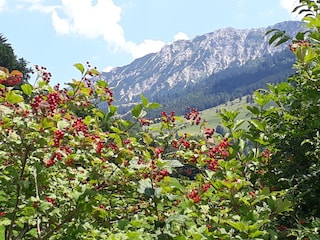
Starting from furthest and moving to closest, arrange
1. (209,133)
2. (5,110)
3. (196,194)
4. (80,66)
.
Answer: (209,133)
(80,66)
(196,194)
(5,110)

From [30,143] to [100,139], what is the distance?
0.80m

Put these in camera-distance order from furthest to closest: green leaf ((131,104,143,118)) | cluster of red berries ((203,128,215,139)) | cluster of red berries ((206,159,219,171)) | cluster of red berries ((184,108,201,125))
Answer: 1. cluster of red berries ((184,108,201,125))
2. cluster of red berries ((203,128,215,139))
3. cluster of red berries ((206,159,219,171))
4. green leaf ((131,104,143,118))

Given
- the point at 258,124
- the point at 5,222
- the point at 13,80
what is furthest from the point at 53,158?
the point at 258,124

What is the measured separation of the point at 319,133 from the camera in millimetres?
3922

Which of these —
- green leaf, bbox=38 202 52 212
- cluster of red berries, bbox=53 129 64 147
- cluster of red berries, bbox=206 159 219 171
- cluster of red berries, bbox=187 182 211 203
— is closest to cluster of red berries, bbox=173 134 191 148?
cluster of red berries, bbox=206 159 219 171

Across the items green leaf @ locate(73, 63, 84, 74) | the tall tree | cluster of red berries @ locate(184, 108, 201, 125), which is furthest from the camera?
the tall tree

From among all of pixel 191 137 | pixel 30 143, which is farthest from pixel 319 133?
pixel 30 143

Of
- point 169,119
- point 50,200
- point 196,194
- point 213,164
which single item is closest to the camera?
point 196,194

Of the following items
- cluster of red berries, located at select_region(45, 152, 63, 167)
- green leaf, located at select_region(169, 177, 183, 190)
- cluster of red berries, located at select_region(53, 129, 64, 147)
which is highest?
cluster of red berries, located at select_region(53, 129, 64, 147)

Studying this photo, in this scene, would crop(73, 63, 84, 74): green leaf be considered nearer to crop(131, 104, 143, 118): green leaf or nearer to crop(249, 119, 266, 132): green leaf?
crop(131, 104, 143, 118): green leaf

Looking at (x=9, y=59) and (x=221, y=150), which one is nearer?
(x=221, y=150)

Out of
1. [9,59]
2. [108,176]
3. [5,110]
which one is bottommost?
[108,176]

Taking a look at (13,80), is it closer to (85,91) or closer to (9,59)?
(85,91)

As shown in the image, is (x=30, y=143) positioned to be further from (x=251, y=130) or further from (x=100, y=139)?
(x=251, y=130)
